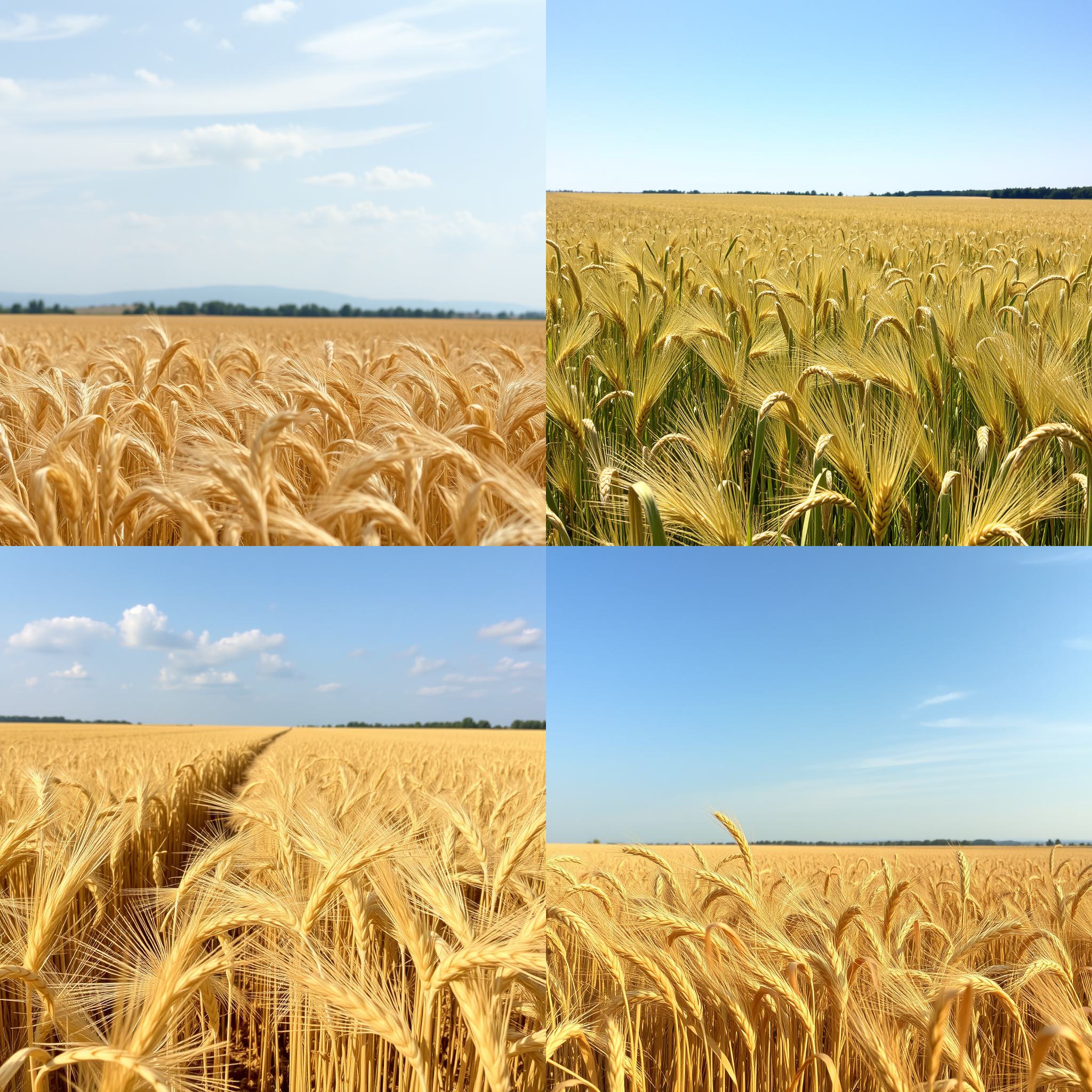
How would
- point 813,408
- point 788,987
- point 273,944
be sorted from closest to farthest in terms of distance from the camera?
point 788,987 → point 273,944 → point 813,408

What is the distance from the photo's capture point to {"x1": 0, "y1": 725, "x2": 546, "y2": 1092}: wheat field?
1453 millimetres

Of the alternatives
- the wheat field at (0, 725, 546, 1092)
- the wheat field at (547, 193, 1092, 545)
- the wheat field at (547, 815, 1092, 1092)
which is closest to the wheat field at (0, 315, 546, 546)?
the wheat field at (547, 193, 1092, 545)

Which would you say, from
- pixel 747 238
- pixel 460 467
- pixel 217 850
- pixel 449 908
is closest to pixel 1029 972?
pixel 449 908

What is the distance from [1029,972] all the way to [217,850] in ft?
6.63

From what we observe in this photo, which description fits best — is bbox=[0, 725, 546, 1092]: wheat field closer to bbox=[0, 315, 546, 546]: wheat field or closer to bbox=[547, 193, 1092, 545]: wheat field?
bbox=[0, 315, 546, 546]: wheat field

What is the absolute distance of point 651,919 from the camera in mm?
1915

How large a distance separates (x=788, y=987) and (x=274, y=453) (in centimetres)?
187

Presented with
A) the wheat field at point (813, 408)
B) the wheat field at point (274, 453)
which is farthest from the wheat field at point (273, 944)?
the wheat field at point (813, 408)

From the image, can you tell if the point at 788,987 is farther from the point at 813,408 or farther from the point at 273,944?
the point at 813,408

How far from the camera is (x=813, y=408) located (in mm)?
2666

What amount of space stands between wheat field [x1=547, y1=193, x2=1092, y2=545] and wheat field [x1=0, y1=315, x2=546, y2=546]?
0.33m

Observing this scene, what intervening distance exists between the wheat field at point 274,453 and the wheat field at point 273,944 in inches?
29.6

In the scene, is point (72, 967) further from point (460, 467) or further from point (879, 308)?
point (879, 308)

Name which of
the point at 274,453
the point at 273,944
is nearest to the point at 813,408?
the point at 274,453
